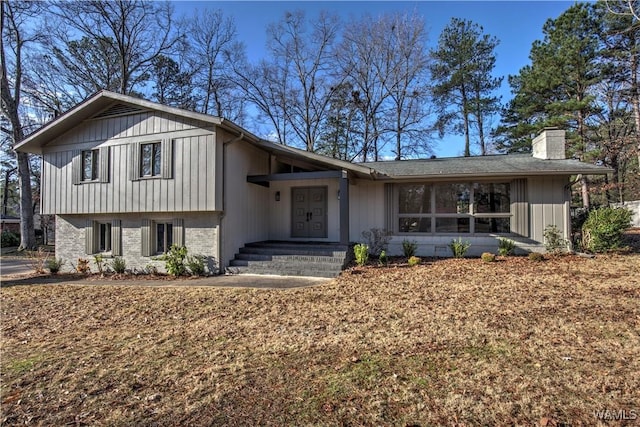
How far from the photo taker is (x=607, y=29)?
16.8m

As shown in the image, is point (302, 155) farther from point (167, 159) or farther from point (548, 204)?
point (548, 204)

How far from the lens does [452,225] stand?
10.3 metres

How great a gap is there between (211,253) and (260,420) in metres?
7.03

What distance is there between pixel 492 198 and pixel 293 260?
21.5 feet

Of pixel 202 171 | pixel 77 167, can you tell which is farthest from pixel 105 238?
pixel 202 171

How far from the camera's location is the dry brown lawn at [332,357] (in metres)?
2.47

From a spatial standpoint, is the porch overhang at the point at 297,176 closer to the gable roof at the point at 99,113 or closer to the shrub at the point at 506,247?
the gable roof at the point at 99,113

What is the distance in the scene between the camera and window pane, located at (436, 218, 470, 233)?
10188 millimetres

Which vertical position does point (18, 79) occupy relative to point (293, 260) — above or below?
above

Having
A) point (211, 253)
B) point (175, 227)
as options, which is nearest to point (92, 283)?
point (175, 227)

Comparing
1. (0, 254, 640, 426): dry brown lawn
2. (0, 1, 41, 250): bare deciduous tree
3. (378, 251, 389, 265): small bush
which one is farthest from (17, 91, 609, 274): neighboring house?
(0, 1, 41, 250): bare deciduous tree

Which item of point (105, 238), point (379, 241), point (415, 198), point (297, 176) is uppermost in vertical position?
point (297, 176)

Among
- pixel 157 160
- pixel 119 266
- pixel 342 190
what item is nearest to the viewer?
pixel 342 190

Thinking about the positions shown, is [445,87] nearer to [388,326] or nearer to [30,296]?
[388,326]
